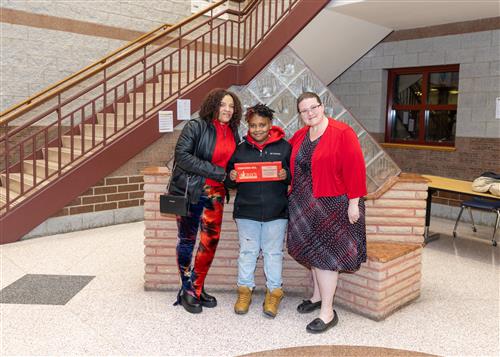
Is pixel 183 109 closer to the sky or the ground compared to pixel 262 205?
closer to the sky

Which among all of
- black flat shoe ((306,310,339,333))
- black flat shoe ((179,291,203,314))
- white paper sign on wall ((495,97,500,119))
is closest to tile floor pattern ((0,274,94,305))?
black flat shoe ((179,291,203,314))

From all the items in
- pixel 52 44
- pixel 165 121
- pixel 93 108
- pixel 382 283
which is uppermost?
pixel 52 44

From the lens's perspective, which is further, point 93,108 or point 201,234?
point 93,108

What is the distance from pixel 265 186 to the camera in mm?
2631

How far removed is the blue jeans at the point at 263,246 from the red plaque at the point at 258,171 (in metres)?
0.29

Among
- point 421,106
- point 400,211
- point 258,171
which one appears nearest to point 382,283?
point 400,211

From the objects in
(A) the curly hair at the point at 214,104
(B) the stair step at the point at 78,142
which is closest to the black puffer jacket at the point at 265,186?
(A) the curly hair at the point at 214,104

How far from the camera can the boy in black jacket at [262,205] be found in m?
2.61

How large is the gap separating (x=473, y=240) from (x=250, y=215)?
11.1 ft

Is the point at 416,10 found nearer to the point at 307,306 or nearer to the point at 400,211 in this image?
the point at 400,211

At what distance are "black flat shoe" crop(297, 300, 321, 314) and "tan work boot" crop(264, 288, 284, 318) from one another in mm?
161

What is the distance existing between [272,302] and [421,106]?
508 cm

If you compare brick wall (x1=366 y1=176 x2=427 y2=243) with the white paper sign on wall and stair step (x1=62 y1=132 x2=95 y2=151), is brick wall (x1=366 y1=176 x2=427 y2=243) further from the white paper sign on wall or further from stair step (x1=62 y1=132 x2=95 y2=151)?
stair step (x1=62 y1=132 x2=95 y2=151)

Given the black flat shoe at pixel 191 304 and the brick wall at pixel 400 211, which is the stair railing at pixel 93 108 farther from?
the brick wall at pixel 400 211
